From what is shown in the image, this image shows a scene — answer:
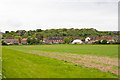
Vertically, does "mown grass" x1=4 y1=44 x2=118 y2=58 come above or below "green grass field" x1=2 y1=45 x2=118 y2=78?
below

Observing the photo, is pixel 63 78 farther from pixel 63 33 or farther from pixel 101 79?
pixel 63 33

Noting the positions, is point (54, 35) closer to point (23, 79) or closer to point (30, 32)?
point (30, 32)

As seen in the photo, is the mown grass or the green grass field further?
the mown grass

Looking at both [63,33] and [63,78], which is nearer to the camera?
[63,78]

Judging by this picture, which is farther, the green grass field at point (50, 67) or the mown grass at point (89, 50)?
the mown grass at point (89, 50)

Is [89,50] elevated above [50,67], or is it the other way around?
[50,67]

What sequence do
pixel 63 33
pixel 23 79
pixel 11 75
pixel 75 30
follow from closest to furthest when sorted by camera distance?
pixel 23 79, pixel 11 75, pixel 63 33, pixel 75 30

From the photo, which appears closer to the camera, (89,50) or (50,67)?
(50,67)

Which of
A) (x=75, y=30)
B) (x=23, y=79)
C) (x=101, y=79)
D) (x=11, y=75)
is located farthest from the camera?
(x=75, y=30)

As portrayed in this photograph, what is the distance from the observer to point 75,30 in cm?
19812

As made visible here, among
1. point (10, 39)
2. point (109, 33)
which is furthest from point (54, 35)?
point (109, 33)

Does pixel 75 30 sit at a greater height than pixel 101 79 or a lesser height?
greater

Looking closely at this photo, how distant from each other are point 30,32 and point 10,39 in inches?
1219

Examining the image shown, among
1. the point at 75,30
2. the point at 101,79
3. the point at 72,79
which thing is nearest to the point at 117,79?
the point at 101,79
